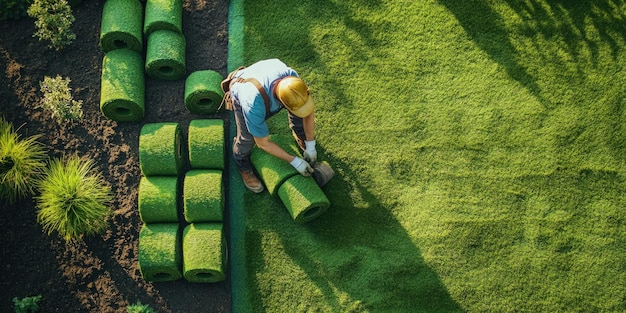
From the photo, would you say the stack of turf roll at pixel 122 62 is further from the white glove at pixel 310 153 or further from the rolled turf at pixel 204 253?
the white glove at pixel 310 153

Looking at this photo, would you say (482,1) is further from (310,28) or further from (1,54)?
(1,54)

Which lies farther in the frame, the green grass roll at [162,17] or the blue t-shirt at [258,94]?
the green grass roll at [162,17]

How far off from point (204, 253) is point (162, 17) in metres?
2.95

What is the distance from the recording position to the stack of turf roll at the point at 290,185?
5.80 meters

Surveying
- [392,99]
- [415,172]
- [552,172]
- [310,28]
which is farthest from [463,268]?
[310,28]

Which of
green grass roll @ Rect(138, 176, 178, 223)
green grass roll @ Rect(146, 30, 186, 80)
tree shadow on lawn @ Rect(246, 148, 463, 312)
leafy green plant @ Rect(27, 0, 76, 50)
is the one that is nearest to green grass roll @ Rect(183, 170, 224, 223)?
green grass roll @ Rect(138, 176, 178, 223)

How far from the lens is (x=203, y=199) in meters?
5.88

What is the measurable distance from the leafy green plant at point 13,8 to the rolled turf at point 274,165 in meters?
3.78

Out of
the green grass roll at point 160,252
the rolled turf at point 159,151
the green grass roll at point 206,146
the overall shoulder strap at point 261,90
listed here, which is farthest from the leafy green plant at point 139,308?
the overall shoulder strap at point 261,90

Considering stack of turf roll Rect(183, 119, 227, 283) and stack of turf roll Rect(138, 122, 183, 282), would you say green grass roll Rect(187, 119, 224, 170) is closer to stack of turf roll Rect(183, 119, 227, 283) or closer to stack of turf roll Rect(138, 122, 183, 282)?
stack of turf roll Rect(183, 119, 227, 283)

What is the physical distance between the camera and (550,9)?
709 centimetres

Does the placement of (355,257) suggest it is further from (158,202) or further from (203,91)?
(203,91)

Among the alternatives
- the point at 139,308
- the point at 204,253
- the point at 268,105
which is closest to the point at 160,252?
the point at 204,253

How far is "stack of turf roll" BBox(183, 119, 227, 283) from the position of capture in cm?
568
